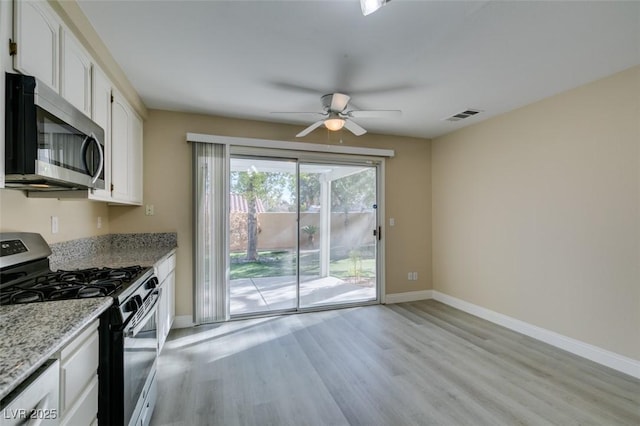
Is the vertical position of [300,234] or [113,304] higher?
[300,234]

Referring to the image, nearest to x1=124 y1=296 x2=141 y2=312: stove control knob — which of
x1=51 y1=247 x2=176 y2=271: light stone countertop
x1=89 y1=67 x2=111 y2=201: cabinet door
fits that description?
x1=51 y1=247 x2=176 y2=271: light stone countertop

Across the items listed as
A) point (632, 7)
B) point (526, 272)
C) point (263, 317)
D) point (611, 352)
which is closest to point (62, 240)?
point (263, 317)

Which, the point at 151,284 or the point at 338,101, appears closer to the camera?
the point at 151,284

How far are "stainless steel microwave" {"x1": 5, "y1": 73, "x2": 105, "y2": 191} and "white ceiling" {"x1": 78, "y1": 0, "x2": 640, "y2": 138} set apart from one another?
828 millimetres

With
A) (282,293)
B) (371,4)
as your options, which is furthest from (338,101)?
(282,293)

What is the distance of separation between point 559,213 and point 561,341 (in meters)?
1.29

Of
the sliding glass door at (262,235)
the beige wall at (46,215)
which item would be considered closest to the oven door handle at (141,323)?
the beige wall at (46,215)

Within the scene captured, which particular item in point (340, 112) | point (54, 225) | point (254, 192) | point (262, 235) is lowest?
point (262, 235)

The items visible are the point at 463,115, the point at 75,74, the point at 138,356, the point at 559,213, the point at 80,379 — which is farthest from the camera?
the point at 463,115

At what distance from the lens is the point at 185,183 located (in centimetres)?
351

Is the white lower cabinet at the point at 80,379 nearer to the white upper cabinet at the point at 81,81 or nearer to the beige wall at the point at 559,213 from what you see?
the white upper cabinet at the point at 81,81

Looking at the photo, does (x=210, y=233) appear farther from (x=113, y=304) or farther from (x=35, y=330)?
(x=35, y=330)

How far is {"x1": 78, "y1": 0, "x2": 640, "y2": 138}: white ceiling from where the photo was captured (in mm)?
1784

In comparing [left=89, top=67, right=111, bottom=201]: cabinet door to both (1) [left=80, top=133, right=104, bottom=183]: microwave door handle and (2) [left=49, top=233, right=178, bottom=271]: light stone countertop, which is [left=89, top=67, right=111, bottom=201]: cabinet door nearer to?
(1) [left=80, top=133, right=104, bottom=183]: microwave door handle
